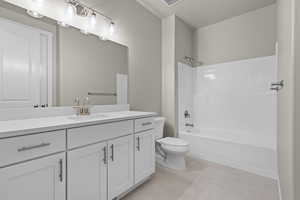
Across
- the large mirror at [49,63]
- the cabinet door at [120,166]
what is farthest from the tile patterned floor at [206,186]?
the large mirror at [49,63]

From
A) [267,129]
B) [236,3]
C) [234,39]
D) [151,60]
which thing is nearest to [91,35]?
[151,60]

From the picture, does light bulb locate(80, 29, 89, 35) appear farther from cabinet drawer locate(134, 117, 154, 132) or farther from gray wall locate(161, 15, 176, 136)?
gray wall locate(161, 15, 176, 136)

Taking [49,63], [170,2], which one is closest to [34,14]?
[49,63]

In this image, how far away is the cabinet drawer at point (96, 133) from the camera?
102cm

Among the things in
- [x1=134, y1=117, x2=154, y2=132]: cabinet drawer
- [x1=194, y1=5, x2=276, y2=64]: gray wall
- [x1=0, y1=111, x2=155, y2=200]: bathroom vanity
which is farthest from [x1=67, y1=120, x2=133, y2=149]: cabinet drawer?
[x1=194, y1=5, x2=276, y2=64]: gray wall

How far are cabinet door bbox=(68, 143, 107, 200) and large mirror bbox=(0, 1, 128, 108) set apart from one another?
2.17 ft

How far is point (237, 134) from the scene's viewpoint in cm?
267

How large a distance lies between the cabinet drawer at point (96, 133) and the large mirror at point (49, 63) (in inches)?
22.8

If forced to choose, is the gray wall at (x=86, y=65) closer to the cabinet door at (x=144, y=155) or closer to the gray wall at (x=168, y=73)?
the cabinet door at (x=144, y=155)

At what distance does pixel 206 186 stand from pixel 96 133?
1.43 metres

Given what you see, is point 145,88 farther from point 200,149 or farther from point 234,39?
point 234,39

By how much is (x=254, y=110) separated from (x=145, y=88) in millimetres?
1954

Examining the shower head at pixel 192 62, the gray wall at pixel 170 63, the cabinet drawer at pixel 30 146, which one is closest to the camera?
the cabinet drawer at pixel 30 146

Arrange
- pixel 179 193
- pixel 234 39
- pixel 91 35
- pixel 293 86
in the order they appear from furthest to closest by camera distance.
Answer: pixel 234 39 → pixel 91 35 → pixel 179 193 → pixel 293 86
